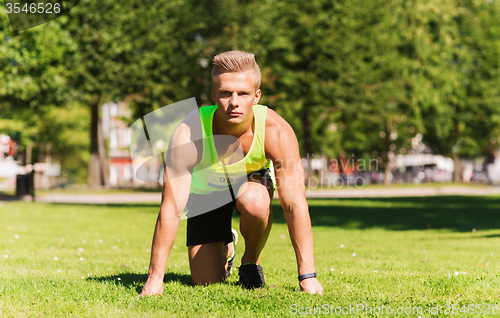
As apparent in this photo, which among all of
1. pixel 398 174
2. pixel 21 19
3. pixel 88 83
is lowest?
pixel 398 174

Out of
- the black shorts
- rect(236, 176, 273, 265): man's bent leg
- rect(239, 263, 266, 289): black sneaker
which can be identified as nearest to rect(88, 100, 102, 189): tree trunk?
the black shorts

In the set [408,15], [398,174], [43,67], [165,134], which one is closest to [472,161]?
[398,174]

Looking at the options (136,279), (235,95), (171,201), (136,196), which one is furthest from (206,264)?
(136,196)

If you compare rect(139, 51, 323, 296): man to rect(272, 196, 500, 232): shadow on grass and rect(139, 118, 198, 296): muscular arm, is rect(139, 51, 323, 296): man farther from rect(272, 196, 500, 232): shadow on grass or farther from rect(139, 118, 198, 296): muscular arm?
rect(272, 196, 500, 232): shadow on grass

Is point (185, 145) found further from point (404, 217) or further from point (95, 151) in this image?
point (95, 151)

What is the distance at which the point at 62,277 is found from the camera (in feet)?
17.3

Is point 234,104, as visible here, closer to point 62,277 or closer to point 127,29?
point 62,277

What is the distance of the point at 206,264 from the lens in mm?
4887

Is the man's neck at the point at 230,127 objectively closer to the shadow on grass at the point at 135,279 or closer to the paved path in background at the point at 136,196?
the shadow on grass at the point at 135,279

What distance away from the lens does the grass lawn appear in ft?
12.9

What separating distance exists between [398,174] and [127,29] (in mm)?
33162

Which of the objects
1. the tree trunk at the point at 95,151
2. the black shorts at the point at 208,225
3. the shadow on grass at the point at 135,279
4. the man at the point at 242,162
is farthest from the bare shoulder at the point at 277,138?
the tree trunk at the point at 95,151

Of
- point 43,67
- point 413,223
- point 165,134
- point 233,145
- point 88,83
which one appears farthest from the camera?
point 165,134

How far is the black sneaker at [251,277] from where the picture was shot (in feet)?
15.2
